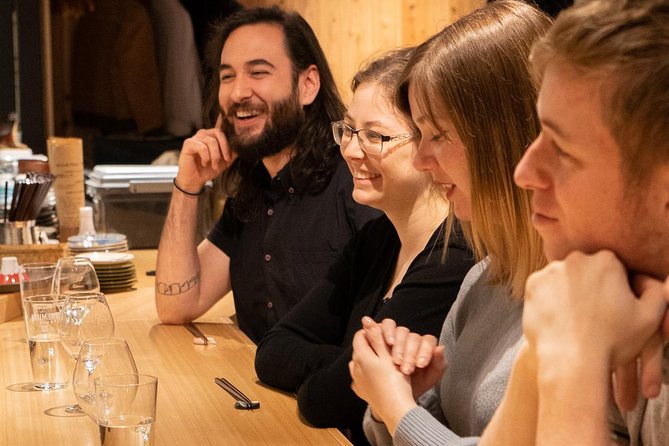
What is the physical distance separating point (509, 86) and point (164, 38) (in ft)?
15.2

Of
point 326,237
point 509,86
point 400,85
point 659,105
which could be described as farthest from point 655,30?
point 326,237

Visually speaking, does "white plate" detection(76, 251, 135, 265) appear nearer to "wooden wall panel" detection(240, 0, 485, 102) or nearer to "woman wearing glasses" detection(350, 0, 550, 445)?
"woman wearing glasses" detection(350, 0, 550, 445)

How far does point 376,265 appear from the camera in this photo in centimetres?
223

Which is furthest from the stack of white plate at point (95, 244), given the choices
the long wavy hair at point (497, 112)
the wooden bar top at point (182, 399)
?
the long wavy hair at point (497, 112)

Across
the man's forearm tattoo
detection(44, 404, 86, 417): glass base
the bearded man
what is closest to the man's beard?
the bearded man

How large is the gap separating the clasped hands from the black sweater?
23cm

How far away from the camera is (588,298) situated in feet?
3.34

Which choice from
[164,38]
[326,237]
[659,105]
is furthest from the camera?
[164,38]

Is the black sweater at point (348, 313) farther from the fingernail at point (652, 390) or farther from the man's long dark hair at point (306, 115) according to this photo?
the fingernail at point (652, 390)

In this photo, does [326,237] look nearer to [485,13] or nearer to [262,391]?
[262,391]

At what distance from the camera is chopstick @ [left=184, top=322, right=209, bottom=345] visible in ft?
8.16

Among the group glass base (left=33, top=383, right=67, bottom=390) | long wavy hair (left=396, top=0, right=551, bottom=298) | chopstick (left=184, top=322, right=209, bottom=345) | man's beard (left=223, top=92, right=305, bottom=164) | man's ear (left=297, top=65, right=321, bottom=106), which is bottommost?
chopstick (left=184, top=322, right=209, bottom=345)

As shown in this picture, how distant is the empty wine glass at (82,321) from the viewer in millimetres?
1942

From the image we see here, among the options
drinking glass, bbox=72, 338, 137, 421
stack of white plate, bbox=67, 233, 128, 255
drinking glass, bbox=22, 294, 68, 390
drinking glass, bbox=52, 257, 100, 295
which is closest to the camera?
drinking glass, bbox=72, 338, 137, 421
